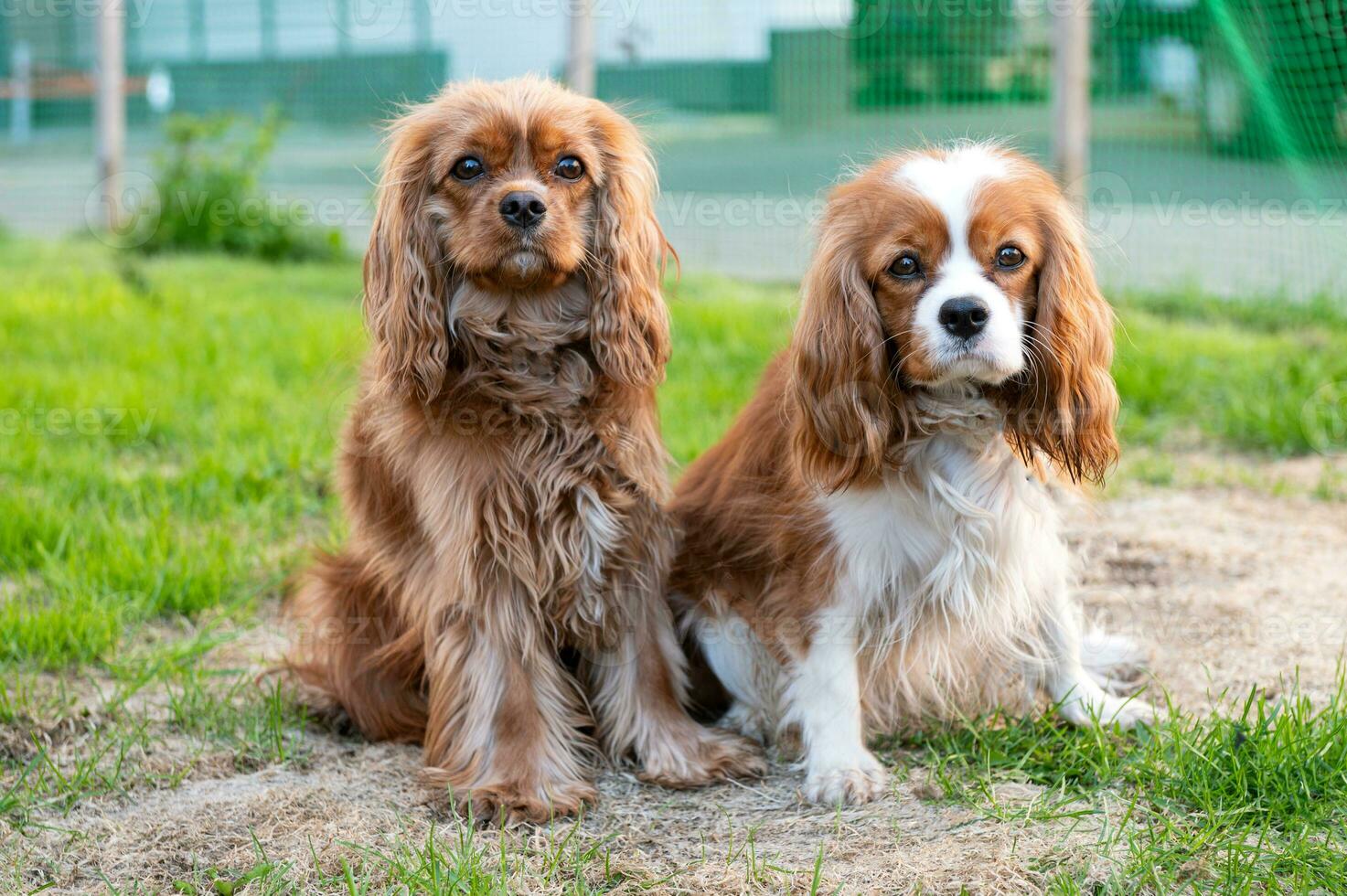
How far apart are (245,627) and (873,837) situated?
2262mm

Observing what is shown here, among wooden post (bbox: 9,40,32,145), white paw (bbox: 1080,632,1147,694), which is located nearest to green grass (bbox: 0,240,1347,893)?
white paw (bbox: 1080,632,1147,694)

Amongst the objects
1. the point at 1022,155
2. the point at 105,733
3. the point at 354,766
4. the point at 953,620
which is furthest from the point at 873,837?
the point at 105,733

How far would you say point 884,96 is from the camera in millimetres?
8734

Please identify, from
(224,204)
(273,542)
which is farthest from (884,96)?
(273,542)

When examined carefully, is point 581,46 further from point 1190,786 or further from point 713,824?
point 1190,786

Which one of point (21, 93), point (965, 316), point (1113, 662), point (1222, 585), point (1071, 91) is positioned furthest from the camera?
point (21, 93)

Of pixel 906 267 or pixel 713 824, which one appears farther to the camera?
pixel 713 824

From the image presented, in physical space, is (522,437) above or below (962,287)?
below

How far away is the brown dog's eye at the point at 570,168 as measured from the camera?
3.24 metres

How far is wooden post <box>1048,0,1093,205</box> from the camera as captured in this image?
8070 mm

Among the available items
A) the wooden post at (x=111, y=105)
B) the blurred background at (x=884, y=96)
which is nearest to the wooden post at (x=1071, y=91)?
the blurred background at (x=884, y=96)

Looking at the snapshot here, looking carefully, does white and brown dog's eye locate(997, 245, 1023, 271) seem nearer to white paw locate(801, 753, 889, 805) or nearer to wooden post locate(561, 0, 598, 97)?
white paw locate(801, 753, 889, 805)

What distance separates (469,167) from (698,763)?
1564 millimetres

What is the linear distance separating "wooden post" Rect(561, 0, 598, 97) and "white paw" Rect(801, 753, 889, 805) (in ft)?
20.7
